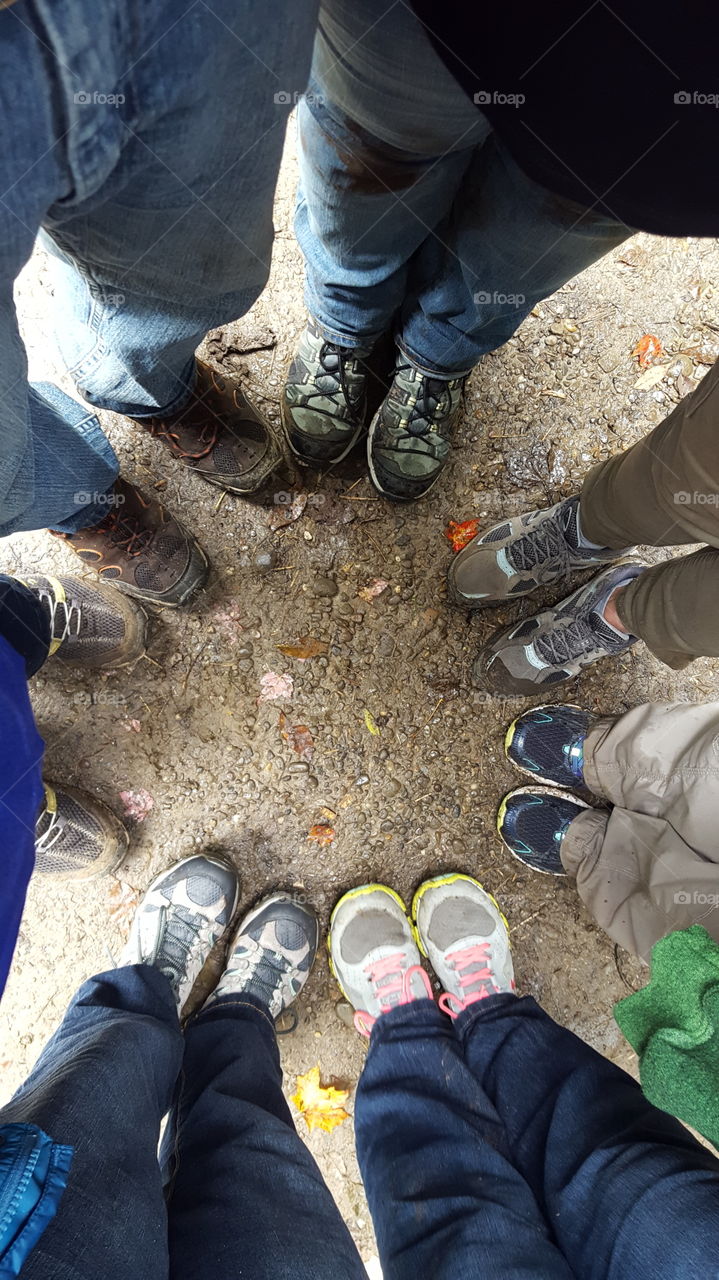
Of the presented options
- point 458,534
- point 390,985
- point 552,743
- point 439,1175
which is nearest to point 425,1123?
point 439,1175

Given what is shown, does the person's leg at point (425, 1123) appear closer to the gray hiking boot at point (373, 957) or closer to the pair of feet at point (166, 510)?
the gray hiking boot at point (373, 957)

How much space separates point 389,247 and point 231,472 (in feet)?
2.53

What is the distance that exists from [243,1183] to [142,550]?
1.56 m

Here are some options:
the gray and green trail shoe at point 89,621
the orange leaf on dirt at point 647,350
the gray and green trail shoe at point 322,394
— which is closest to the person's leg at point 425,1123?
the gray and green trail shoe at point 89,621

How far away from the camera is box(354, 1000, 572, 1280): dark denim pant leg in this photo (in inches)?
47.4

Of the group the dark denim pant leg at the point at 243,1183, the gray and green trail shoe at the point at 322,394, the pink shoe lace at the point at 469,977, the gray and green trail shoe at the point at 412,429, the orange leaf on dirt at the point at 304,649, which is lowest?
the pink shoe lace at the point at 469,977

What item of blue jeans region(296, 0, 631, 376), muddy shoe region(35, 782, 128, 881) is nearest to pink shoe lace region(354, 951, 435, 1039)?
muddy shoe region(35, 782, 128, 881)

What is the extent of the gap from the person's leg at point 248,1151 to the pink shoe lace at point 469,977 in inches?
18.3

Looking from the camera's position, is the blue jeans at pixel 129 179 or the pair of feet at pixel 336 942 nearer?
the blue jeans at pixel 129 179

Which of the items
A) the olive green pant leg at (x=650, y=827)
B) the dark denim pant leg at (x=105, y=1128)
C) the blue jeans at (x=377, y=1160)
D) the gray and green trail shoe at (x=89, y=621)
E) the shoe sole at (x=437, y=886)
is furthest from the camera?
the shoe sole at (x=437, y=886)

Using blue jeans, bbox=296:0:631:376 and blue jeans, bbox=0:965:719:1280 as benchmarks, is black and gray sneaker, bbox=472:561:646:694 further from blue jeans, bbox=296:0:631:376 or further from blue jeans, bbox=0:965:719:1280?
blue jeans, bbox=0:965:719:1280

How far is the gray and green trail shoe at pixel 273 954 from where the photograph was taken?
6.12ft

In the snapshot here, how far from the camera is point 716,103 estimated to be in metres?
0.72

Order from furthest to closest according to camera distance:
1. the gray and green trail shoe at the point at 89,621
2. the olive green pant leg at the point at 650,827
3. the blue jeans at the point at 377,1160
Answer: the gray and green trail shoe at the point at 89,621 < the olive green pant leg at the point at 650,827 < the blue jeans at the point at 377,1160
